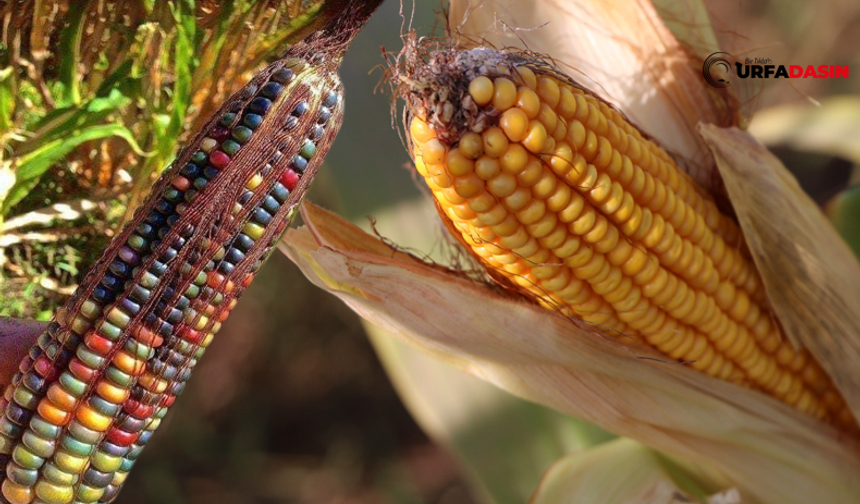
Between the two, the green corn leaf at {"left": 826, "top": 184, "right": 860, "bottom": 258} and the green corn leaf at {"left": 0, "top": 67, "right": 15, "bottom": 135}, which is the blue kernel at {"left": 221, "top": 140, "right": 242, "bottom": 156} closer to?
the green corn leaf at {"left": 0, "top": 67, "right": 15, "bottom": 135}

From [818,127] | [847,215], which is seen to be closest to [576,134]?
[847,215]

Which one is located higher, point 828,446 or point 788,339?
point 788,339

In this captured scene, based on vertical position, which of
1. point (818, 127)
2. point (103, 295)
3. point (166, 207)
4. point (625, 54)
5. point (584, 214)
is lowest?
point (103, 295)

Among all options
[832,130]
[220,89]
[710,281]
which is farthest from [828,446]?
[220,89]

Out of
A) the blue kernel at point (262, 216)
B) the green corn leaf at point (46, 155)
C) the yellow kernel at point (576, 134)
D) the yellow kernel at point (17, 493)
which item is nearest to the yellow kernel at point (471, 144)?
the yellow kernel at point (576, 134)

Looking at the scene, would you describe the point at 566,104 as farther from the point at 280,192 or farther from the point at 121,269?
the point at 121,269

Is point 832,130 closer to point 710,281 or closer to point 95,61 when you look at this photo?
point 710,281

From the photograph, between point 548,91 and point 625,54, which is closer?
point 548,91
